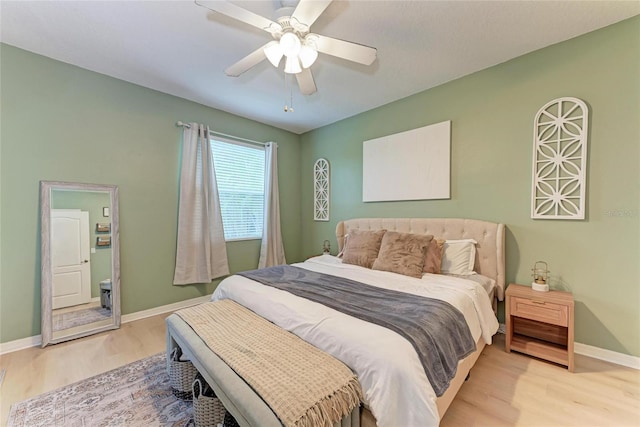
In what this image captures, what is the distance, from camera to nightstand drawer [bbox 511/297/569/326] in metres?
2.01

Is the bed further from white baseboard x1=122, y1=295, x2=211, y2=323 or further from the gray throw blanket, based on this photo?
white baseboard x1=122, y1=295, x2=211, y2=323

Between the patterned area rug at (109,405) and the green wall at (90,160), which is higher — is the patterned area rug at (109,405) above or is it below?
below

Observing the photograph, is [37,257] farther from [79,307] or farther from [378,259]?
[378,259]

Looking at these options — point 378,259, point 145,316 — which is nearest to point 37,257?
point 145,316

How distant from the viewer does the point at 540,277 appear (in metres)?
2.30

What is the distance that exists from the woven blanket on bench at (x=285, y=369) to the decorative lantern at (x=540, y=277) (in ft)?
6.68

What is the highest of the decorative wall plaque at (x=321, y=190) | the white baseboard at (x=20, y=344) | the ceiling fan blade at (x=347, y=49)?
the ceiling fan blade at (x=347, y=49)

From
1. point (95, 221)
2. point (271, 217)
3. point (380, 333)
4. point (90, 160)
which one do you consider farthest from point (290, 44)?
point (271, 217)

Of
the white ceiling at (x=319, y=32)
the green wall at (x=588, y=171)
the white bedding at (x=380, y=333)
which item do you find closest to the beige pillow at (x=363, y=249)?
the white bedding at (x=380, y=333)

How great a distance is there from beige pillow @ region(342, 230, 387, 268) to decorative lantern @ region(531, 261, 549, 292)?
1420 mm

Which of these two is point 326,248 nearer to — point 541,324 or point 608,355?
point 541,324

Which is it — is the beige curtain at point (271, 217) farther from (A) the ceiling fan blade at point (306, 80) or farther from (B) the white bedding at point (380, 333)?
(A) the ceiling fan blade at point (306, 80)

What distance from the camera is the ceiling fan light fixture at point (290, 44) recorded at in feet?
5.36

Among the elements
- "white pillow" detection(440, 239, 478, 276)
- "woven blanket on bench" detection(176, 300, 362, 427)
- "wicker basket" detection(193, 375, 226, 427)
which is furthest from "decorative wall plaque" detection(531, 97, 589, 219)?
"wicker basket" detection(193, 375, 226, 427)
